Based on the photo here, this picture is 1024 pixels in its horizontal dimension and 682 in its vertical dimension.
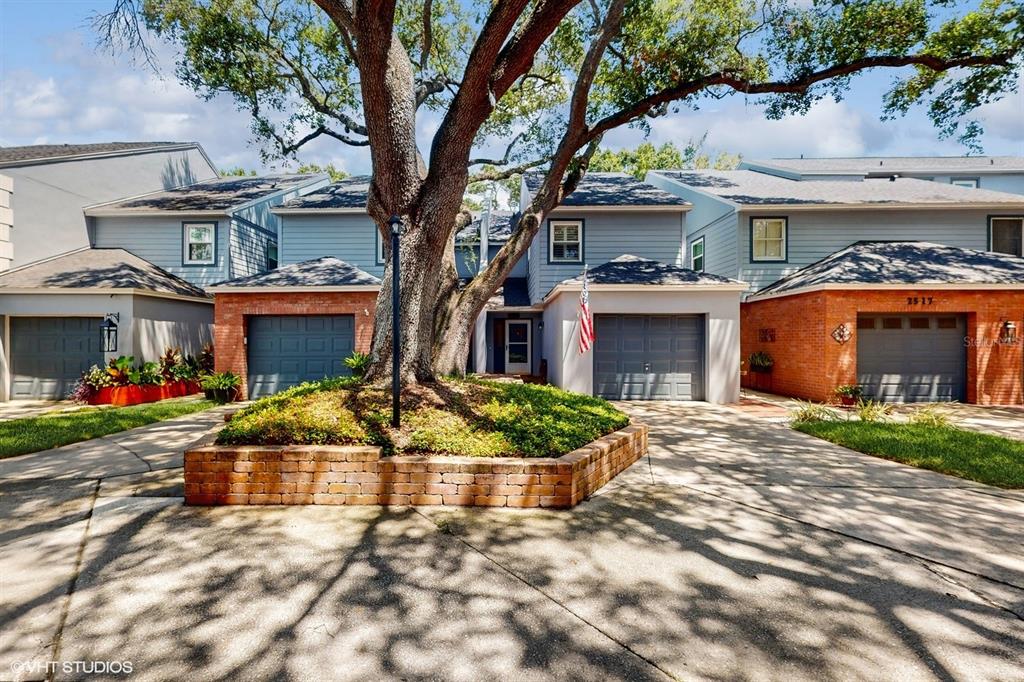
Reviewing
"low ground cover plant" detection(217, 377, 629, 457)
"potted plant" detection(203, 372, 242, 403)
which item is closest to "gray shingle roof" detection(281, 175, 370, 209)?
"potted plant" detection(203, 372, 242, 403)

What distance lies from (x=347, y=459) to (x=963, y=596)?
16.5ft

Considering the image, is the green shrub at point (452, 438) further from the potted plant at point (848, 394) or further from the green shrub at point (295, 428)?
the potted plant at point (848, 394)

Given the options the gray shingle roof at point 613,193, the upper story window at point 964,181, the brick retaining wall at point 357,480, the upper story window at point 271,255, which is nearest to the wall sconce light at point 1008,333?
the gray shingle roof at point 613,193

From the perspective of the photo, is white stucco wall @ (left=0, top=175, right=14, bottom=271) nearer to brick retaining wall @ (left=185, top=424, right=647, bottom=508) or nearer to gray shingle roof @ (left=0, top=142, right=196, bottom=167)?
gray shingle roof @ (left=0, top=142, right=196, bottom=167)

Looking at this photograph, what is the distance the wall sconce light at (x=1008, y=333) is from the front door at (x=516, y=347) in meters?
13.1

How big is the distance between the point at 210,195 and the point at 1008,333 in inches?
958

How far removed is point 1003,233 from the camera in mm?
14711

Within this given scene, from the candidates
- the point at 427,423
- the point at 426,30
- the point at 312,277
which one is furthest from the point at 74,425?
the point at 426,30

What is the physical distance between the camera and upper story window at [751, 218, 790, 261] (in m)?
14.6

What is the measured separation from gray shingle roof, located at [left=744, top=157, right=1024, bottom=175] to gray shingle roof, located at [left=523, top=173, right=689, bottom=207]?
11653 mm

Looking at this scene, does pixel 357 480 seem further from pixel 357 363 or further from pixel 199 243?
pixel 199 243

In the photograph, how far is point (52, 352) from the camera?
40.9 ft

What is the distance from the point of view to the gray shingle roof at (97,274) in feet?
40.0

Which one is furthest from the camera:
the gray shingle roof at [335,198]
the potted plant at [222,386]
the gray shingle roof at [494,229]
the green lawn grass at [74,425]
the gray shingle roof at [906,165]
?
the gray shingle roof at [906,165]
